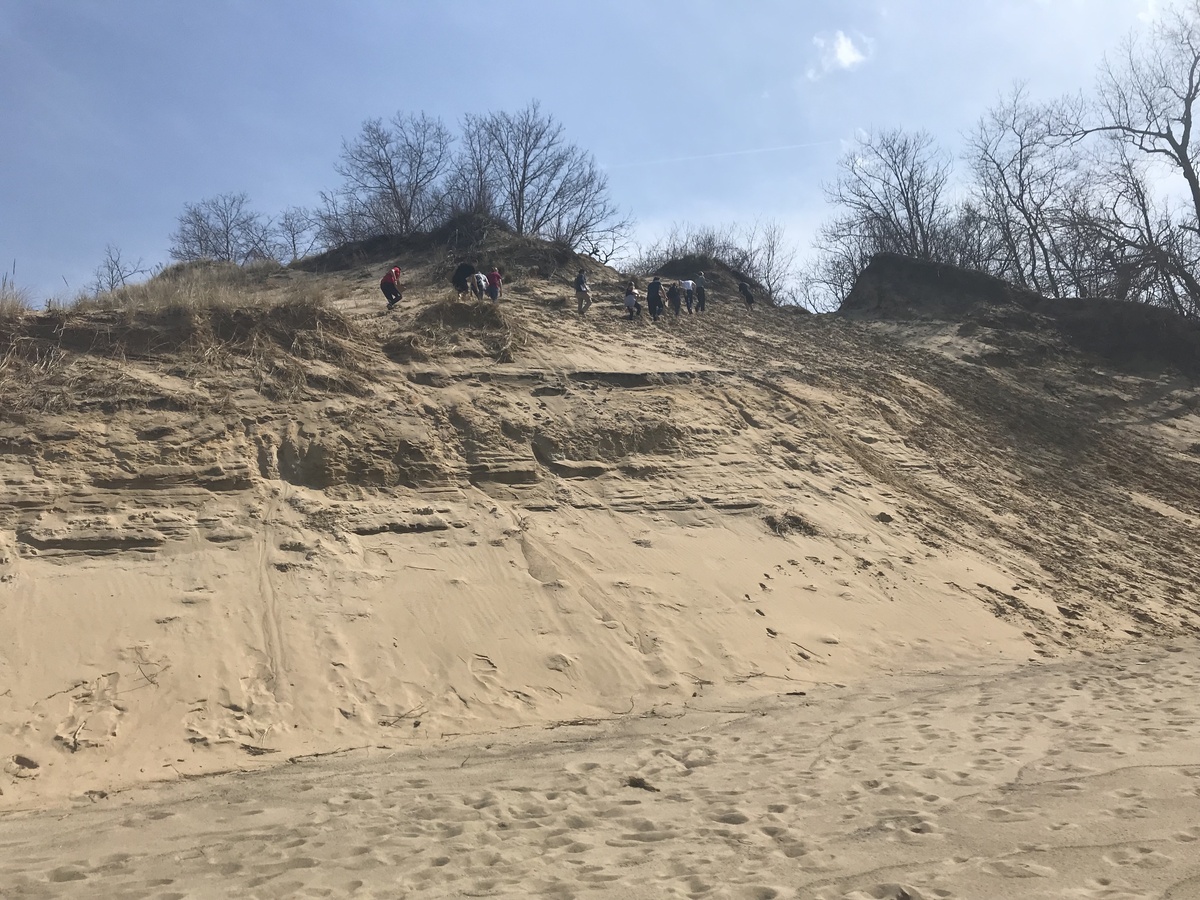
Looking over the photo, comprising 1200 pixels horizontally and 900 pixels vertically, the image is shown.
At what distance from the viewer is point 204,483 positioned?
8.21 meters

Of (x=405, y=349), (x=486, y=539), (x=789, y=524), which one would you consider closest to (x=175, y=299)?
(x=405, y=349)

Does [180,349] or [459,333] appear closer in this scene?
[180,349]

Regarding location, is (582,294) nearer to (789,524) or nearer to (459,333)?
(459,333)

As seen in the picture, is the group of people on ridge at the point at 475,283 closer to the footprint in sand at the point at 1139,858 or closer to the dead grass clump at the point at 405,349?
the dead grass clump at the point at 405,349

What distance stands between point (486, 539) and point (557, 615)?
4.42 feet

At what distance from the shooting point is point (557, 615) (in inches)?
305

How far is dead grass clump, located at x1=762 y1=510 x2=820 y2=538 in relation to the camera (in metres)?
9.80

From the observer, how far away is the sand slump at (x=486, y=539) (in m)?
6.23

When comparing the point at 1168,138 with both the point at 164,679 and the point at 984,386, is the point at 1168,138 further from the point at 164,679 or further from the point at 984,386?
the point at 164,679

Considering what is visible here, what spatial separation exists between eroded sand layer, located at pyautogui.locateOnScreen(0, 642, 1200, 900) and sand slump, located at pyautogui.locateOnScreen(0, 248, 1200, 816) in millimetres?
339

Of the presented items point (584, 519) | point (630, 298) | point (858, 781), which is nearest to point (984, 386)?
point (630, 298)

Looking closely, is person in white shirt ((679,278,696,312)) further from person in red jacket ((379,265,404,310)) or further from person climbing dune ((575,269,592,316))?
person in red jacket ((379,265,404,310))

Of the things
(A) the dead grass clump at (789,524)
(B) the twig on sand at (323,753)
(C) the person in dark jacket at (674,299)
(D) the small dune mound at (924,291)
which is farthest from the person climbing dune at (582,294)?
(B) the twig on sand at (323,753)

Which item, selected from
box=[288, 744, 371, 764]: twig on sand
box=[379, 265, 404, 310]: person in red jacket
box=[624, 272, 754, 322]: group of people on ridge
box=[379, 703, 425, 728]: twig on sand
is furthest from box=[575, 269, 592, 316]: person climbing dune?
box=[288, 744, 371, 764]: twig on sand
